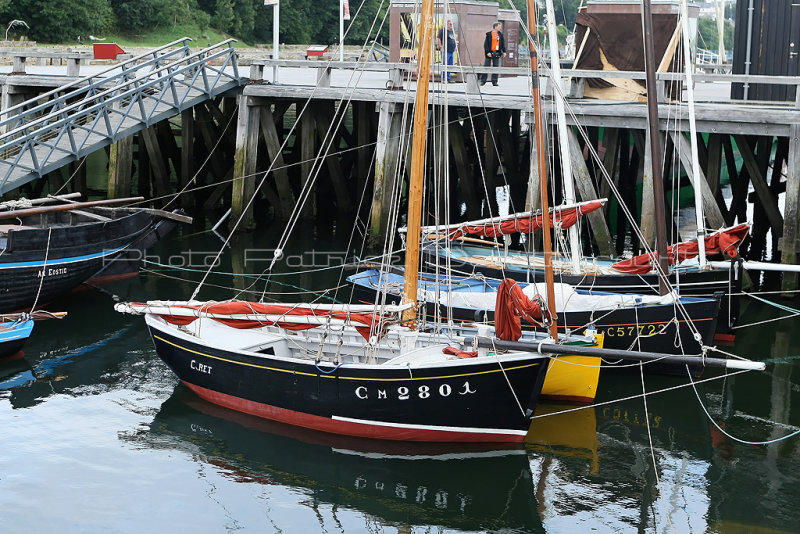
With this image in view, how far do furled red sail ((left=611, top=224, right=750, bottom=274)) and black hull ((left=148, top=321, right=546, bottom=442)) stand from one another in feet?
16.9

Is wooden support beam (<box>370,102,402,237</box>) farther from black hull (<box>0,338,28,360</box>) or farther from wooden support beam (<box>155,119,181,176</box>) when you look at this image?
black hull (<box>0,338,28,360</box>)

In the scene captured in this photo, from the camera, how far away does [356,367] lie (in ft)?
42.7

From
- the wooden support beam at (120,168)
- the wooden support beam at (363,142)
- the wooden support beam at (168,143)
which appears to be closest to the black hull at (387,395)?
the wooden support beam at (120,168)

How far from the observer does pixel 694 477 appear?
12.6 m

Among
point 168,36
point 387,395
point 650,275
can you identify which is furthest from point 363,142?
point 168,36

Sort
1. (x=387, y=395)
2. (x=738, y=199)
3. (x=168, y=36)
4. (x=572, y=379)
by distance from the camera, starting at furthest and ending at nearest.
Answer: (x=168, y=36)
(x=738, y=199)
(x=572, y=379)
(x=387, y=395)

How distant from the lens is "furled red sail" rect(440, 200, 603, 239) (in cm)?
1722

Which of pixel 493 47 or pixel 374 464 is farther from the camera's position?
pixel 493 47

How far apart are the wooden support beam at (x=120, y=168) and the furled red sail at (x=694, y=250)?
1367cm

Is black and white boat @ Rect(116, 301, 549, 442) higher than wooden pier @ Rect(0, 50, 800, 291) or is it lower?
lower

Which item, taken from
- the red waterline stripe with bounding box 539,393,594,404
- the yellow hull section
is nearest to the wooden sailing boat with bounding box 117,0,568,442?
the yellow hull section

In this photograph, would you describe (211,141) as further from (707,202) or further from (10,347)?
(707,202)

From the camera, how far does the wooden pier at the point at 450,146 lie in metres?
19.7

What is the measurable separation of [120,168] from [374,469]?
15.6 meters
